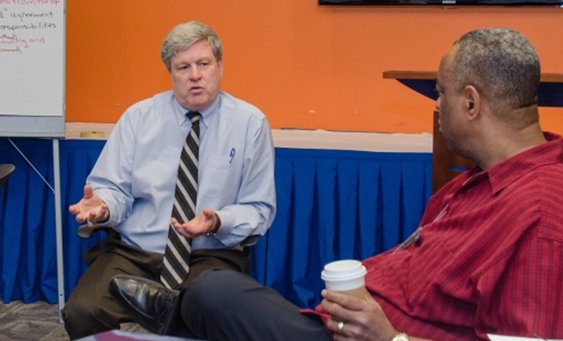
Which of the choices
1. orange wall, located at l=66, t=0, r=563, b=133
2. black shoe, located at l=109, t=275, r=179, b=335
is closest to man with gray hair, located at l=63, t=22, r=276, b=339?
black shoe, located at l=109, t=275, r=179, b=335

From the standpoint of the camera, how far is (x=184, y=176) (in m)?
2.45

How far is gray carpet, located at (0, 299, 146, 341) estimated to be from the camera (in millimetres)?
3076

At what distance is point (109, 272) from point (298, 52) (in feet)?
6.09

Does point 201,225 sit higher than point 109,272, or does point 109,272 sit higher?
point 201,225

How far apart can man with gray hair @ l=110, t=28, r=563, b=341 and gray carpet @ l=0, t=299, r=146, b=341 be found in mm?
1661

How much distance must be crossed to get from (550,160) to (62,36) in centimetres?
233

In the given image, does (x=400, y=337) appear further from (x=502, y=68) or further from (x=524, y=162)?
(x=502, y=68)

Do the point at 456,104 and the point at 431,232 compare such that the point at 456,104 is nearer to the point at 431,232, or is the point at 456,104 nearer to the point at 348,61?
the point at 431,232

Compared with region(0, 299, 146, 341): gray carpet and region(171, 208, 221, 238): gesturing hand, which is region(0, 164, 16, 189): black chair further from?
region(0, 299, 146, 341): gray carpet

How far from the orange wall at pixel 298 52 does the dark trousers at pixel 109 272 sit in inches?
60.0

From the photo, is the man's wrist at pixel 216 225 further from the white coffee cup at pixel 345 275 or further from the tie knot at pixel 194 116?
the white coffee cup at pixel 345 275

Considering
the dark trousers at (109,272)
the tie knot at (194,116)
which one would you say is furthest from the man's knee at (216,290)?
the tie knot at (194,116)

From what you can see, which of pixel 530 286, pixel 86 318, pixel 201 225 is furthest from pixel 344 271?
pixel 86 318

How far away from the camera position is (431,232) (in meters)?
1.58
